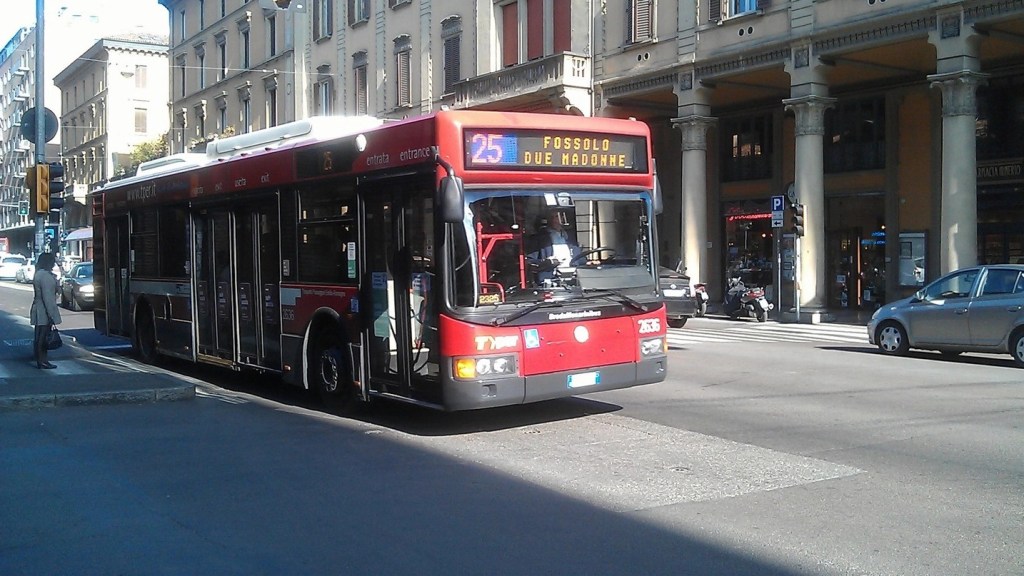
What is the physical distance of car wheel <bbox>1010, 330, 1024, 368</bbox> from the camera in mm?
14562

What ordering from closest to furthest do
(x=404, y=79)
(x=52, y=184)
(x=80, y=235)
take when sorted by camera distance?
(x=52, y=184), (x=404, y=79), (x=80, y=235)

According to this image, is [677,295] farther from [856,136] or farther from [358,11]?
[358,11]

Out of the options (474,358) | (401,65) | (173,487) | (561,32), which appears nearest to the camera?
(173,487)

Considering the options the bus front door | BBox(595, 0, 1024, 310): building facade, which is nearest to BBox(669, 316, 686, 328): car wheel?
BBox(595, 0, 1024, 310): building facade

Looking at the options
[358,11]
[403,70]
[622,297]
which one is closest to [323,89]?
[358,11]

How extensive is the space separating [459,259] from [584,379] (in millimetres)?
1763

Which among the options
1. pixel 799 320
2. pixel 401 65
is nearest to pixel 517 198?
pixel 799 320

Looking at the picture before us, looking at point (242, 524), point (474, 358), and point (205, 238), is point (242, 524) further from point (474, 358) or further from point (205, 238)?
point (205, 238)

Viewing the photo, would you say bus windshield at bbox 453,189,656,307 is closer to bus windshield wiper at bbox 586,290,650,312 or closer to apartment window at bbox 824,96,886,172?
bus windshield wiper at bbox 586,290,650,312

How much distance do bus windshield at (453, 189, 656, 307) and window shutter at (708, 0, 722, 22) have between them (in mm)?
18996

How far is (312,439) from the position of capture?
955cm

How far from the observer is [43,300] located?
1410cm

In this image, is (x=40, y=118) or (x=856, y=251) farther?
(x=856, y=251)

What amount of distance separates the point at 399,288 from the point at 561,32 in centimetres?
2430
